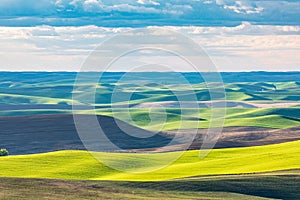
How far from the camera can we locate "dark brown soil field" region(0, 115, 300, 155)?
318 ft

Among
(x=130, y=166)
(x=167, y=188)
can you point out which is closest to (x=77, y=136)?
(x=130, y=166)

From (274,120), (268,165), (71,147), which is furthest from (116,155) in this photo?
(274,120)

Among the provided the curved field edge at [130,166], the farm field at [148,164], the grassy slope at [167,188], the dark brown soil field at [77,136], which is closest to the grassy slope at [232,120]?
the farm field at [148,164]

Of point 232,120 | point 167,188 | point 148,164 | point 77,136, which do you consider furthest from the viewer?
point 232,120

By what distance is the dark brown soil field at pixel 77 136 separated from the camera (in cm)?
9681

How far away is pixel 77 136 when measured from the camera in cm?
10681

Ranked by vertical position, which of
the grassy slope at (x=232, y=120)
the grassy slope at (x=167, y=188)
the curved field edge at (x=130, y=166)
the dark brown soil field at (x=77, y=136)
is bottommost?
the grassy slope at (x=232, y=120)

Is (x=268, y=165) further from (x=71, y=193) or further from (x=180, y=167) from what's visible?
Answer: (x=71, y=193)

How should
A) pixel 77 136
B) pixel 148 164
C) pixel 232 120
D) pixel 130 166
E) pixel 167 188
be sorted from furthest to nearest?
pixel 232 120
pixel 77 136
pixel 148 164
pixel 130 166
pixel 167 188

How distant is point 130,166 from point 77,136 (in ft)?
137

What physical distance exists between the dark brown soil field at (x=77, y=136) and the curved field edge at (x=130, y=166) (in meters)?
18.9

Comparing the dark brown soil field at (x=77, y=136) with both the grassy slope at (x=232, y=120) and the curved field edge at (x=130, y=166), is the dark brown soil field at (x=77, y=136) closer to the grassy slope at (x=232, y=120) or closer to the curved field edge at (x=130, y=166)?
the grassy slope at (x=232, y=120)

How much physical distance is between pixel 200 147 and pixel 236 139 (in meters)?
18.7

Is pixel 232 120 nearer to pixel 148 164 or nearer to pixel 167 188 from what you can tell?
pixel 148 164
